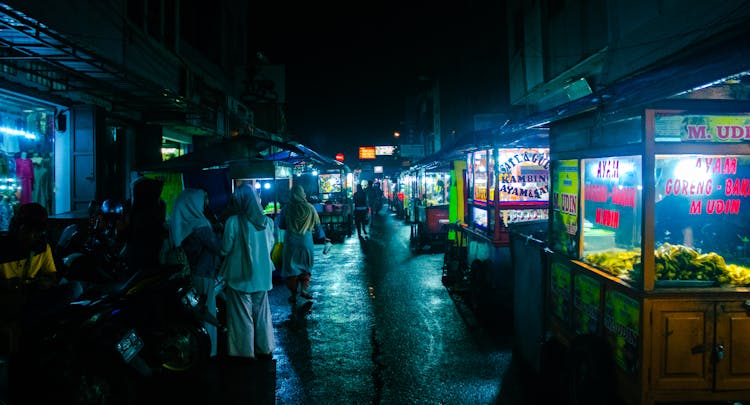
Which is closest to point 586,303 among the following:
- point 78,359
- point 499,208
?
point 499,208

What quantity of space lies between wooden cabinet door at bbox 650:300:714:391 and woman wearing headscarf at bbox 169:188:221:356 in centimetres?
452

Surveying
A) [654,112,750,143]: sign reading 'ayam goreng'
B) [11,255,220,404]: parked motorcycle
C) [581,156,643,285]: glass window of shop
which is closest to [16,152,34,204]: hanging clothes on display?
[11,255,220,404]: parked motorcycle

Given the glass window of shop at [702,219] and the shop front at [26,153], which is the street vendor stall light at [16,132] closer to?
the shop front at [26,153]

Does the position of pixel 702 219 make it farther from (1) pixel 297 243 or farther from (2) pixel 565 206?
(1) pixel 297 243

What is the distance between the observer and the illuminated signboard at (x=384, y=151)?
60.3m

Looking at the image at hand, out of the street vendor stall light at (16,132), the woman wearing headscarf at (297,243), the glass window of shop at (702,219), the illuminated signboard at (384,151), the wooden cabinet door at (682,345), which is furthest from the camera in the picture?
the illuminated signboard at (384,151)

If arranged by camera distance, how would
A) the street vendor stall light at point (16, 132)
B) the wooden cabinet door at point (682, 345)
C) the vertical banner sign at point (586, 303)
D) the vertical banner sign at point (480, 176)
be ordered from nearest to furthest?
the wooden cabinet door at point (682, 345) → the vertical banner sign at point (586, 303) → the street vendor stall light at point (16, 132) → the vertical banner sign at point (480, 176)

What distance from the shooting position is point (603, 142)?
13.6 ft

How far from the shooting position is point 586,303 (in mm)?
4406

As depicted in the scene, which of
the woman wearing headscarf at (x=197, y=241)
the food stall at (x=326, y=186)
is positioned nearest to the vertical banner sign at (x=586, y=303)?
the woman wearing headscarf at (x=197, y=241)

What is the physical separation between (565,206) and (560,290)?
0.93m

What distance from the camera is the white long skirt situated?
18.6ft

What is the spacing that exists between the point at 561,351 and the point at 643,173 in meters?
2.14

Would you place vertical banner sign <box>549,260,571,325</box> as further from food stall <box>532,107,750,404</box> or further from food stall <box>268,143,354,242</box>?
food stall <box>268,143,354,242</box>
